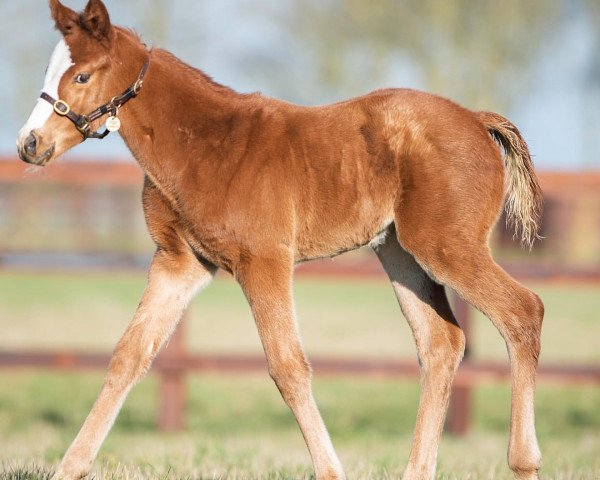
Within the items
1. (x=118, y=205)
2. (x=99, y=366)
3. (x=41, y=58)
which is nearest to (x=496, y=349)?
(x=99, y=366)

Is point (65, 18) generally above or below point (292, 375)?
above

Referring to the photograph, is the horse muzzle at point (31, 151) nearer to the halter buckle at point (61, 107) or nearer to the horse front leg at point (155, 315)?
the halter buckle at point (61, 107)

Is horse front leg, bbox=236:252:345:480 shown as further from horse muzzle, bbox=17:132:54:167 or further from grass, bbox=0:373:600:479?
horse muzzle, bbox=17:132:54:167

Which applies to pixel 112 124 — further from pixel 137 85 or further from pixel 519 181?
pixel 519 181

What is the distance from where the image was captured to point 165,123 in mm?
3855

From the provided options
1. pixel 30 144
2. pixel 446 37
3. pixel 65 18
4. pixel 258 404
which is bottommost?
pixel 30 144

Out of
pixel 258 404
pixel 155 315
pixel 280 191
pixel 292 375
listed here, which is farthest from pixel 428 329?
pixel 258 404

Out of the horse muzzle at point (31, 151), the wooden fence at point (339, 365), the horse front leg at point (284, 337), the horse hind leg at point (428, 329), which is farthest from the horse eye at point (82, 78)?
the wooden fence at point (339, 365)

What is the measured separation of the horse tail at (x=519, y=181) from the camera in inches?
161

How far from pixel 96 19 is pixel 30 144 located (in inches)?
22.2

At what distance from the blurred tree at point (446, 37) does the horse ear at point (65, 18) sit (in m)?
21.6

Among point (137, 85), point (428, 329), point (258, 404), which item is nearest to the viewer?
point (137, 85)

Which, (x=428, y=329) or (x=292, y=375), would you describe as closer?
(x=292, y=375)

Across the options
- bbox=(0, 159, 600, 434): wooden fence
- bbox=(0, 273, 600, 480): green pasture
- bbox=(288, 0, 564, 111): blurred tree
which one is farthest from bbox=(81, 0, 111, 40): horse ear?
bbox=(288, 0, 564, 111): blurred tree
